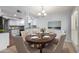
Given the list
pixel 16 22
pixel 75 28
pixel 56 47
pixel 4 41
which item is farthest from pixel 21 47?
pixel 75 28

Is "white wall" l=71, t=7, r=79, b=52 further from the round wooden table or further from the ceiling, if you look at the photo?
the round wooden table

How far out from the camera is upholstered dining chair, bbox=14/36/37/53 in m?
2.56

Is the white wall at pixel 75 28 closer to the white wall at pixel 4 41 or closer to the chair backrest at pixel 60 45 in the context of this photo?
the chair backrest at pixel 60 45

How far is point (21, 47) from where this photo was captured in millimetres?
2582

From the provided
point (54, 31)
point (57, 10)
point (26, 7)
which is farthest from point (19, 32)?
point (57, 10)

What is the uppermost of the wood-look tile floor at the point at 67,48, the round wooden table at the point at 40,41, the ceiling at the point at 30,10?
the ceiling at the point at 30,10

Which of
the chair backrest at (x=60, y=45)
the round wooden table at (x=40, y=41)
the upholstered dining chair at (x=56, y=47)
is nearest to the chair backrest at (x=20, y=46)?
the round wooden table at (x=40, y=41)

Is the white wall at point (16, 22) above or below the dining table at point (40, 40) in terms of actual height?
above

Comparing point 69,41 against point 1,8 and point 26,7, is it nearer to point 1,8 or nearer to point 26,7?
point 26,7

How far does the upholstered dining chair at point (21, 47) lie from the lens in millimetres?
2564
